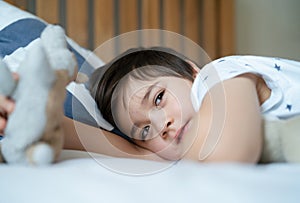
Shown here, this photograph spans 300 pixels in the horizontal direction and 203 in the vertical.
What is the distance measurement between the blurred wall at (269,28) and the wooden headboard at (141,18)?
0.18 meters

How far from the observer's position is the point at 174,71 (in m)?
0.85

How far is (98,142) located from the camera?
754mm

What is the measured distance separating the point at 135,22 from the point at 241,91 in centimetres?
105

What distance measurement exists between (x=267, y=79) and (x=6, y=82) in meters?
0.48

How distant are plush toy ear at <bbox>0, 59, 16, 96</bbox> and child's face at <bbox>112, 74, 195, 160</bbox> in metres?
0.33

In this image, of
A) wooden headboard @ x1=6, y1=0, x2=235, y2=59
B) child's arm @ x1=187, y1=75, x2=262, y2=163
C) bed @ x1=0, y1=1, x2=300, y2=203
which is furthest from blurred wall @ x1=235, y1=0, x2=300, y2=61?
bed @ x1=0, y1=1, x2=300, y2=203

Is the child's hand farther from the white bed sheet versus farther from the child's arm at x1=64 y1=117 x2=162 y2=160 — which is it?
the child's arm at x1=64 y1=117 x2=162 y2=160

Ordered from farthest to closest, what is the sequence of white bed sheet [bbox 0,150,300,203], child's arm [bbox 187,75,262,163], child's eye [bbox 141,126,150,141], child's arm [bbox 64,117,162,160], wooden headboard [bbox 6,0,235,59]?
wooden headboard [bbox 6,0,235,59] → child's eye [bbox 141,126,150,141] → child's arm [bbox 64,117,162,160] → child's arm [bbox 187,75,262,163] → white bed sheet [bbox 0,150,300,203]

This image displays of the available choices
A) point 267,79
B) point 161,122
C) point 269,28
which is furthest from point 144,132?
point 269,28

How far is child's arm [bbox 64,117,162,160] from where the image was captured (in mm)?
690

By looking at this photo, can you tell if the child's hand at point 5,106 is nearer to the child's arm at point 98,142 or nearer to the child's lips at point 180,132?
the child's arm at point 98,142

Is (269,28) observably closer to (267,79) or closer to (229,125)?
(267,79)

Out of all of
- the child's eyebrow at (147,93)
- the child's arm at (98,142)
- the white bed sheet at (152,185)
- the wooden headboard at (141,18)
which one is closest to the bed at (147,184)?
the white bed sheet at (152,185)

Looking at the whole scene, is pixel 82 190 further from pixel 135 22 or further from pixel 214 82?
pixel 135 22
